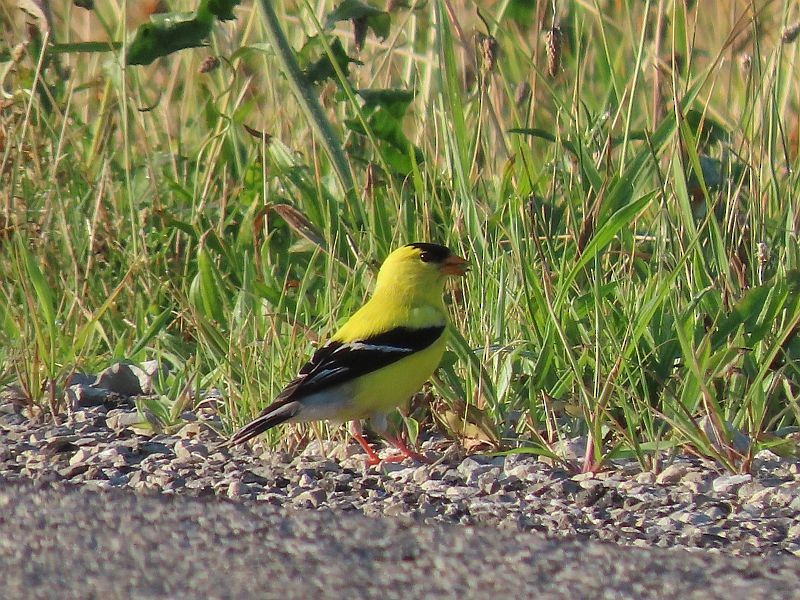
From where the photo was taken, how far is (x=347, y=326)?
166 inches

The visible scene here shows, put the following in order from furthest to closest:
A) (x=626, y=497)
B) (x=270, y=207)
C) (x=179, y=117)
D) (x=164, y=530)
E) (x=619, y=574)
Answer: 1. (x=179, y=117)
2. (x=270, y=207)
3. (x=626, y=497)
4. (x=164, y=530)
5. (x=619, y=574)

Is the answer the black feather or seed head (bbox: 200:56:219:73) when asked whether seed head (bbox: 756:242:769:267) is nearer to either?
the black feather

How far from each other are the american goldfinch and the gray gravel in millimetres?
680

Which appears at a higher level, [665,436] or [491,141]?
[491,141]

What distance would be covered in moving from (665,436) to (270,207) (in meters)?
1.46

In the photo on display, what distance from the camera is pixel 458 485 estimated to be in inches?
145

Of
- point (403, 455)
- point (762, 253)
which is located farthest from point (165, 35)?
point (762, 253)

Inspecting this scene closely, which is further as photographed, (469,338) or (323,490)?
(469,338)

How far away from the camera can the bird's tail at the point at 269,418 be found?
3795 mm

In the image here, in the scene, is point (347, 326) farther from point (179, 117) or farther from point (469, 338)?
point (179, 117)

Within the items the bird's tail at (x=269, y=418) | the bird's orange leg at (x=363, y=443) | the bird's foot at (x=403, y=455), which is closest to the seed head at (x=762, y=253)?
the bird's foot at (x=403, y=455)

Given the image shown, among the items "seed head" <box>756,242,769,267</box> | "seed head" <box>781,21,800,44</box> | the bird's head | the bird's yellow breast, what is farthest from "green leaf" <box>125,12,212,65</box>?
"seed head" <box>756,242,769,267</box>

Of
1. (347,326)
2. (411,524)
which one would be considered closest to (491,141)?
(347,326)

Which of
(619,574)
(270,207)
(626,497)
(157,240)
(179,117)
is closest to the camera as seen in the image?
(619,574)
